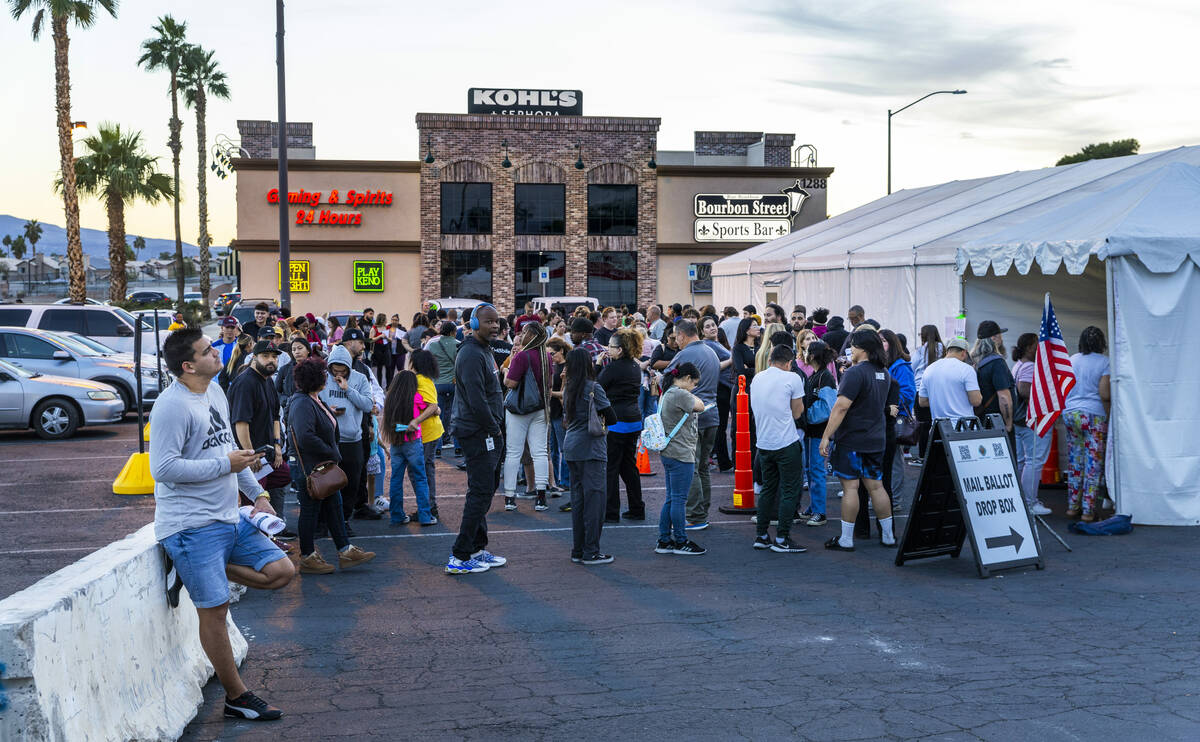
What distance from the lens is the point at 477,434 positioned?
846cm

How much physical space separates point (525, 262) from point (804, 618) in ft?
110

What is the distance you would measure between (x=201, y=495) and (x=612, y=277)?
35.8 meters

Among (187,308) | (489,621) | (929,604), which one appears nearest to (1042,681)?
(929,604)

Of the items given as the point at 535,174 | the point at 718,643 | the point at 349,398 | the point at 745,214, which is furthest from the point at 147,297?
the point at 718,643

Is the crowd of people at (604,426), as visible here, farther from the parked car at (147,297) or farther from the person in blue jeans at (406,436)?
the parked car at (147,297)

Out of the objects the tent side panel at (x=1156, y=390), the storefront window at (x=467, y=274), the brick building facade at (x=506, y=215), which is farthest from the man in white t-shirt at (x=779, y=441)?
the storefront window at (x=467, y=274)

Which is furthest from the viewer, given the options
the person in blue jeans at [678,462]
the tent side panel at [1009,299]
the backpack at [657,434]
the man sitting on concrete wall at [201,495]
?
the tent side panel at [1009,299]

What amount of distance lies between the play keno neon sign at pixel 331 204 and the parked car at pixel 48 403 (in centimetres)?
2120

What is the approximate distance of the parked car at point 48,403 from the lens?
17.5m

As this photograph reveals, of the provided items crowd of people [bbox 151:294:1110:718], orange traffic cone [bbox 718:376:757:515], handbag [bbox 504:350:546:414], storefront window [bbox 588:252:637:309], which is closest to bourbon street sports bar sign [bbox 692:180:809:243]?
storefront window [bbox 588:252:637:309]

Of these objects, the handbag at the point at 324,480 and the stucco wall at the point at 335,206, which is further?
the stucco wall at the point at 335,206

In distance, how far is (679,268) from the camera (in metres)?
41.3

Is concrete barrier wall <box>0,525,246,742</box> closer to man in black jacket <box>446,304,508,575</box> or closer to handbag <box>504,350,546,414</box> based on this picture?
man in black jacket <box>446,304,508,575</box>

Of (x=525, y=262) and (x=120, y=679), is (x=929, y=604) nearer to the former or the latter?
(x=120, y=679)
